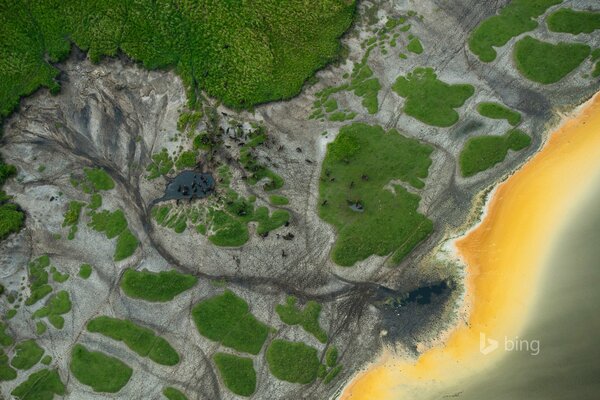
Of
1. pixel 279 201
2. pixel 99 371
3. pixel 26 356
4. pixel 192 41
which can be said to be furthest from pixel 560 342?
pixel 26 356

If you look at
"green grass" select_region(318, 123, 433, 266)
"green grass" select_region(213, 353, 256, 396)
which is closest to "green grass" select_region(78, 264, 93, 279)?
"green grass" select_region(213, 353, 256, 396)

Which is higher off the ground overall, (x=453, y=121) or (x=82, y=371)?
(x=453, y=121)

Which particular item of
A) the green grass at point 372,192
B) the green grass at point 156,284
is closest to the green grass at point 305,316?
the green grass at point 372,192

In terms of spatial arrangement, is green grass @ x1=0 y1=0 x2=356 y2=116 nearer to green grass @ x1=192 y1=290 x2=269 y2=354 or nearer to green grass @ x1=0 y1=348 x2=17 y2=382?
green grass @ x1=192 y1=290 x2=269 y2=354

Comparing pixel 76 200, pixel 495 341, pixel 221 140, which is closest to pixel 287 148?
pixel 221 140

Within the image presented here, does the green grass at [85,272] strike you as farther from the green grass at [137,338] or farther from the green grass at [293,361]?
the green grass at [293,361]

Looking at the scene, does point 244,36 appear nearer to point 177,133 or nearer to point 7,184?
point 177,133

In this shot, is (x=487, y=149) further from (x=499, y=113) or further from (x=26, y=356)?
(x=26, y=356)
